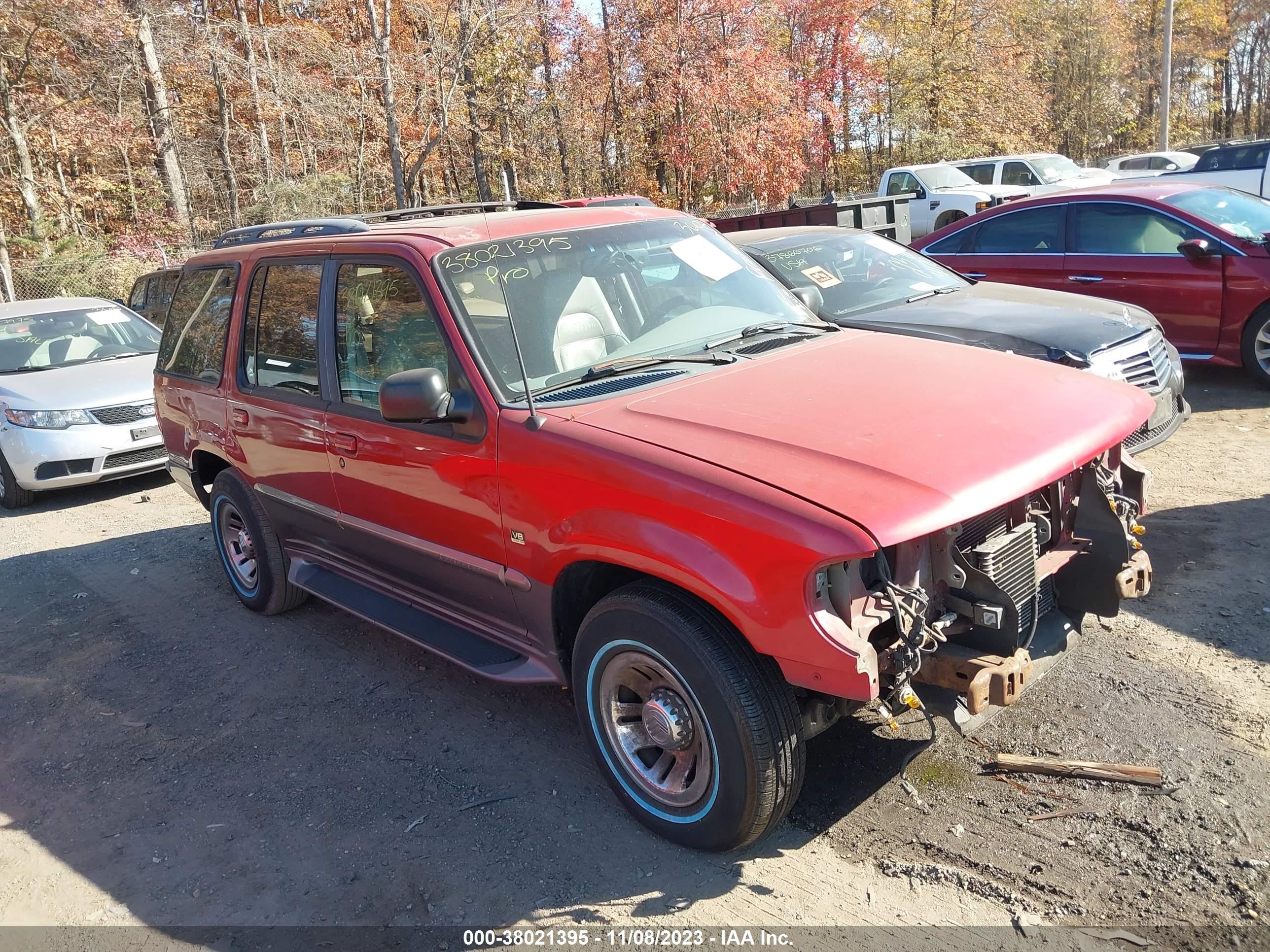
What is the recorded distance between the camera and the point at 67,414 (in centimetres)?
862

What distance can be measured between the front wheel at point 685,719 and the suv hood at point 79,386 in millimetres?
6637

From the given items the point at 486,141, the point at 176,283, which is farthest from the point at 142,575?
the point at 486,141

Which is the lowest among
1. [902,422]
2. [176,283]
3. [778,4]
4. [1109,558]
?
[1109,558]

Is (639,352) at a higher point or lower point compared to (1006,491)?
higher

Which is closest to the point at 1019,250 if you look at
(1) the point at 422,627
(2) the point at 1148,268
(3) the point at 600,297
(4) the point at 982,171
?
(2) the point at 1148,268

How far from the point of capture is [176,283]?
617 centimetres

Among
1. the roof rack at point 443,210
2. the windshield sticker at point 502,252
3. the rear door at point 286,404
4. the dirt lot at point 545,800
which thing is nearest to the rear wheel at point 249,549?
the rear door at point 286,404

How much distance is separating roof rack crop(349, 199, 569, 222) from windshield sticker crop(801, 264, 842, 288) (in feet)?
9.97

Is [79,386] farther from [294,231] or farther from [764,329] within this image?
[764,329]

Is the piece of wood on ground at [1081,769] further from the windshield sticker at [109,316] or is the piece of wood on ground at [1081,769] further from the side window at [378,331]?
the windshield sticker at [109,316]

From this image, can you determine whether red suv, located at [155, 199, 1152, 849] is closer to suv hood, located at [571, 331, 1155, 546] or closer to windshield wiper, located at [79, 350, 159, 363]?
suv hood, located at [571, 331, 1155, 546]

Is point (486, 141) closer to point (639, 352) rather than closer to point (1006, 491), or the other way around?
point (639, 352)

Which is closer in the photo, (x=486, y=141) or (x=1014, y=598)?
(x=1014, y=598)

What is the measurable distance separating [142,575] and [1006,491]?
5.93m
